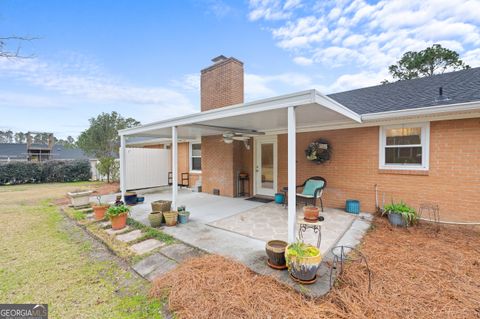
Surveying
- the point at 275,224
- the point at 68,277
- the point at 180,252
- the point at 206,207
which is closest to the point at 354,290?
the point at 275,224

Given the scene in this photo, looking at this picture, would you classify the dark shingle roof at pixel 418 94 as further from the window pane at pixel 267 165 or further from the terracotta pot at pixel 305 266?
the terracotta pot at pixel 305 266

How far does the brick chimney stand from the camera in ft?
27.2

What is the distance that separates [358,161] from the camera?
6219mm

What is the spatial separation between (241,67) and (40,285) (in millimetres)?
Result: 8566

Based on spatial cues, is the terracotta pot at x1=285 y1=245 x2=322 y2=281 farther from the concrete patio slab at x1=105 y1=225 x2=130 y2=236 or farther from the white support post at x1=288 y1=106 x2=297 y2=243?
the concrete patio slab at x1=105 y1=225 x2=130 y2=236

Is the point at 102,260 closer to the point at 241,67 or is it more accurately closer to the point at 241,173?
the point at 241,173

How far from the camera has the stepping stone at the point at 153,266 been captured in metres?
3.28

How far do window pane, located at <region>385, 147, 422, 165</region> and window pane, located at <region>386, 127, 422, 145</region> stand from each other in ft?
0.55

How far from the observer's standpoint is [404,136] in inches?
219

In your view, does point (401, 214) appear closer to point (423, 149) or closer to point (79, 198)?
point (423, 149)

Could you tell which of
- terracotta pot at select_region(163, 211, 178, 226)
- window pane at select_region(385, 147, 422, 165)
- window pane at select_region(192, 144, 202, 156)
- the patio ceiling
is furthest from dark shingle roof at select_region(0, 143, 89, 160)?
window pane at select_region(385, 147, 422, 165)

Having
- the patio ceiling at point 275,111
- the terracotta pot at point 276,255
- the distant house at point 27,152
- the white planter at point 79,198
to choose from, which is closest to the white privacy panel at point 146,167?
the white planter at point 79,198

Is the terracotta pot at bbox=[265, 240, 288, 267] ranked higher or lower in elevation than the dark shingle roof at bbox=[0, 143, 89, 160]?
lower

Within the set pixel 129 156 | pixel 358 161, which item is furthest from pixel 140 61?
pixel 358 161
